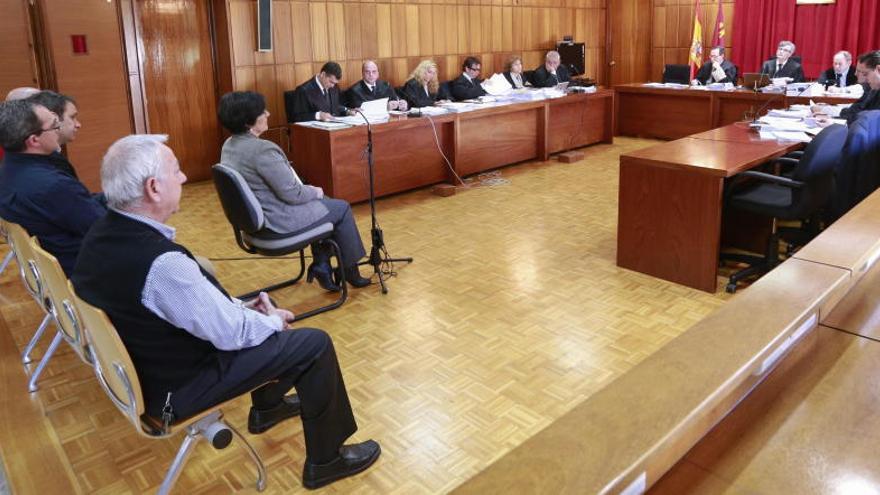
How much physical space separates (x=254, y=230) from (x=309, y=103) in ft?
11.3

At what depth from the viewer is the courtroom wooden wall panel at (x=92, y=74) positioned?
20.5 feet

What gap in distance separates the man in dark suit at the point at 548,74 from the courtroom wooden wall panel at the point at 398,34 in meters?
0.54

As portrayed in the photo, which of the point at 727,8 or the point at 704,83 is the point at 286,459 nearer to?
the point at 704,83

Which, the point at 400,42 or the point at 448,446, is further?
the point at 400,42

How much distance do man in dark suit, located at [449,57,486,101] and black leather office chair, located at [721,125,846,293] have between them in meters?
4.20

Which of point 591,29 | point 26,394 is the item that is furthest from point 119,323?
point 591,29

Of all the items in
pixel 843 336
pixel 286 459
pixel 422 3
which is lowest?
pixel 286 459

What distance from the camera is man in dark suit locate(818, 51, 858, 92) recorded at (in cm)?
718

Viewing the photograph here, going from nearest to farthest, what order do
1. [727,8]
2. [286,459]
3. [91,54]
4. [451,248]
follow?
[286,459] → [451,248] → [91,54] → [727,8]

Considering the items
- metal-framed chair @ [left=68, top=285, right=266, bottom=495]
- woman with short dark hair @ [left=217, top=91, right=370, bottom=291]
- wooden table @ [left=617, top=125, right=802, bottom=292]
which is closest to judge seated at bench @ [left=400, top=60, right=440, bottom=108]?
wooden table @ [left=617, top=125, right=802, bottom=292]

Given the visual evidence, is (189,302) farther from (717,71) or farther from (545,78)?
(717,71)

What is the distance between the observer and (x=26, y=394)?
3139 millimetres

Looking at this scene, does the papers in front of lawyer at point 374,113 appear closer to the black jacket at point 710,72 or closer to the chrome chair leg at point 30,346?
the chrome chair leg at point 30,346

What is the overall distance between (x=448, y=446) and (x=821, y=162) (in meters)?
2.63
